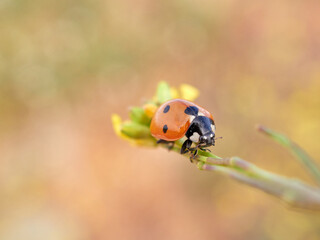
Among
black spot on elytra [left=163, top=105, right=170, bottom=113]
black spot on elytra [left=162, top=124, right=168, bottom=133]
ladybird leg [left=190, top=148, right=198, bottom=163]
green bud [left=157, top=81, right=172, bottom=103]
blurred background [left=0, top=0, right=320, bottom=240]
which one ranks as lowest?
ladybird leg [left=190, top=148, right=198, bottom=163]

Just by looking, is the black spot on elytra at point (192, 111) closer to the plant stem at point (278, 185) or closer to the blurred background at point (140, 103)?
the plant stem at point (278, 185)

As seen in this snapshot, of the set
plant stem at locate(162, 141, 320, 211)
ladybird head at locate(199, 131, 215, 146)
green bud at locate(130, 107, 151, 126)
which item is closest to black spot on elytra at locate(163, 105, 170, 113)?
green bud at locate(130, 107, 151, 126)

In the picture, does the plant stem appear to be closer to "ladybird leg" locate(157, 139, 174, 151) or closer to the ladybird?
the ladybird

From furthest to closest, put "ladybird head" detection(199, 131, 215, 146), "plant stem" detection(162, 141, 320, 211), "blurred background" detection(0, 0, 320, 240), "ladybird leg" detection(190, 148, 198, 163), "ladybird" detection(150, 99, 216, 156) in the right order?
"blurred background" detection(0, 0, 320, 240) < "ladybird head" detection(199, 131, 215, 146) < "ladybird" detection(150, 99, 216, 156) < "ladybird leg" detection(190, 148, 198, 163) < "plant stem" detection(162, 141, 320, 211)

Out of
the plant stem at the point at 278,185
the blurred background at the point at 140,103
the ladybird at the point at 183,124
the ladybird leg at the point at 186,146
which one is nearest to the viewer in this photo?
the plant stem at the point at 278,185

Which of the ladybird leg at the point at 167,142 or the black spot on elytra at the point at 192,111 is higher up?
the black spot on elytra at the point at 192,111

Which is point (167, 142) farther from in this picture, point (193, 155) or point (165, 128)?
point (193, 155)

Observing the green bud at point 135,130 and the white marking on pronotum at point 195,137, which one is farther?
the white marking on pronotum at point 195,137

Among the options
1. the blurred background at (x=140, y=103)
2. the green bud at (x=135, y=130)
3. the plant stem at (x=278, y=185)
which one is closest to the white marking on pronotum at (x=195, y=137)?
the green bud at (x=135, y=130)
